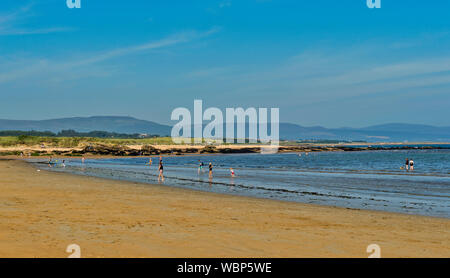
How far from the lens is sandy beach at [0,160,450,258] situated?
986 centimetres

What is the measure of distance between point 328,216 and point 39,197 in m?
14.0

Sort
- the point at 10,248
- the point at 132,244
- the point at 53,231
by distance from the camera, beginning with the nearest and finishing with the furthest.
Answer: the point at 10,248, the point at 132,244, the point at 53,231

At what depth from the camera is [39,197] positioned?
65.3 feet

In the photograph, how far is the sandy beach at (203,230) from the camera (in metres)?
9.86

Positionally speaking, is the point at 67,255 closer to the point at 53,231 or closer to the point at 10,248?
the point at 10,248

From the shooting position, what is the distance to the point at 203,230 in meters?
12.6
